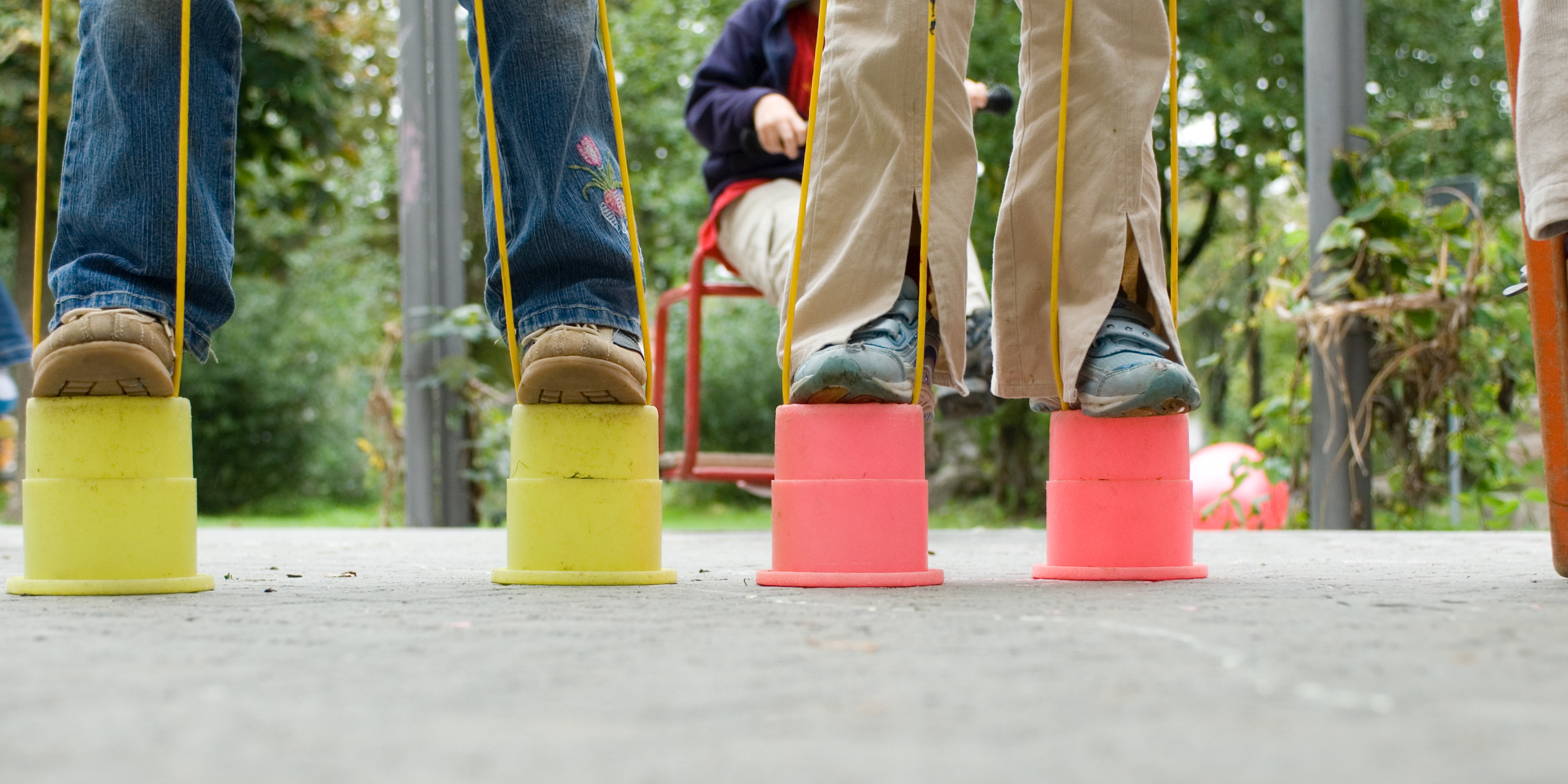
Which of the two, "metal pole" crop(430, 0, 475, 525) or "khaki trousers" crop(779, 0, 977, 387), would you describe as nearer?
"khaki trousers" crop(779, 0, 977, 387)

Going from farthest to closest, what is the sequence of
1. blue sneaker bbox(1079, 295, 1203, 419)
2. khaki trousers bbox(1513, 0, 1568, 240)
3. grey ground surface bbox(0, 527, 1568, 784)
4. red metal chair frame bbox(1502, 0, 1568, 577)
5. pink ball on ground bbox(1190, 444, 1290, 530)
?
1. pink ball on ground bbox(1190, 444, 1290, 530)
2. blue sneaker bbox(1079, 295, 1203, 419)
3. red metal chair frame bbox(1502, 0, 1568, 577)
4. khaki trousers bbox(1513, 0, 1568, 240)
5. grey ground surface bbox(0, 527, 1568, 784)

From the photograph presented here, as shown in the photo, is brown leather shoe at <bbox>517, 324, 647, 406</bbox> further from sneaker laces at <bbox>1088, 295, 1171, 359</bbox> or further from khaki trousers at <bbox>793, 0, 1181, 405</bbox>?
sneaker laces at <bbox>1088, 295, 1171, 359</bbox>

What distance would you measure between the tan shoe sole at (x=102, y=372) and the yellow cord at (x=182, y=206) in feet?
0.10

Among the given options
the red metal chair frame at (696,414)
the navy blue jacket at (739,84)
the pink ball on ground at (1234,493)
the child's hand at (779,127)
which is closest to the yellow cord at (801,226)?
the child's hand at (779,127)

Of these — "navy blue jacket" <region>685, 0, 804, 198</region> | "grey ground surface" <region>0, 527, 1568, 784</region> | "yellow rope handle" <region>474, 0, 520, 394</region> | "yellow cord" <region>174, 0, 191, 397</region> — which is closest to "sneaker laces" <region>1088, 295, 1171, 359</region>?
"grey ground surface" <region>0, 527, 1568, 784</region>

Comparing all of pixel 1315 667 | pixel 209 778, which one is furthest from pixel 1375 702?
pixel 209 778

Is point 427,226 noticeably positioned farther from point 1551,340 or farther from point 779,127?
point 1551,340

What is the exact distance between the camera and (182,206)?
4.42 feet

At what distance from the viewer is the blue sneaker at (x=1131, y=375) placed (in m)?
1.43

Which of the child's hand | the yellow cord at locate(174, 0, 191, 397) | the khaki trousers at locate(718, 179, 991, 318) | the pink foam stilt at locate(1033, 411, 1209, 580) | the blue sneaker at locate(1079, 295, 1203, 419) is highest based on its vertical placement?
the child's hand

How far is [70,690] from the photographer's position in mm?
742

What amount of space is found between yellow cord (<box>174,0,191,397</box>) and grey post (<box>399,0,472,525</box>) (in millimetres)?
3034

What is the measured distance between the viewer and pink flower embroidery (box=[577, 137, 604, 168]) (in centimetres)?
148

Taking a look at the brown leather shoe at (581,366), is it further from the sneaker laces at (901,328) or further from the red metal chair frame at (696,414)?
the red metal chair frame at (696,414)
